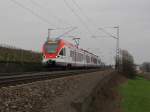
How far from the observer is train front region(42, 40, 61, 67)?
102 feet

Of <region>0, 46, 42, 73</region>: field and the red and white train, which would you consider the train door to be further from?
<region>0, 46, 42, 73</region>: field

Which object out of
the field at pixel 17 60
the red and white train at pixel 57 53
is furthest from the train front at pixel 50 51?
the field at pixel 17 60

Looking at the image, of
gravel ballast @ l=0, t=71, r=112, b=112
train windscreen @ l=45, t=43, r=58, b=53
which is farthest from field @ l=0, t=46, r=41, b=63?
gravel ballast @ l=0, t=71, r=112, b=112

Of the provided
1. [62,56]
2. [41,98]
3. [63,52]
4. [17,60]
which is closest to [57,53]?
[62,56]

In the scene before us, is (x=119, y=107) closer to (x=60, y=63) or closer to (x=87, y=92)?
(x=60, y=63)

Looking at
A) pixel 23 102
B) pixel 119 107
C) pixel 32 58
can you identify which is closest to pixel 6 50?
pixel 32 58

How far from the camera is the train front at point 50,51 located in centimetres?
3098

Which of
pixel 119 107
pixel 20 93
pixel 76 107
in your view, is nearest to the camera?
pixel 20 93

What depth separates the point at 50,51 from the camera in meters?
31.7

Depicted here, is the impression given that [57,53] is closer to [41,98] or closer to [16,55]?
[16,55]

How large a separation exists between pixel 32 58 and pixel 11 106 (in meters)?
26.6

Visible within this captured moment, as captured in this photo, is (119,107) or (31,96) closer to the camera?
(31,96)

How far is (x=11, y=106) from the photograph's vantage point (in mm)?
10180

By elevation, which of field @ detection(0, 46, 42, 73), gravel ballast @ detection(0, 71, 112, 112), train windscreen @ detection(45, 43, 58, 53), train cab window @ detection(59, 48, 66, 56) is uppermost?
train windscreen @ detection(45, 43, 58, 53)
